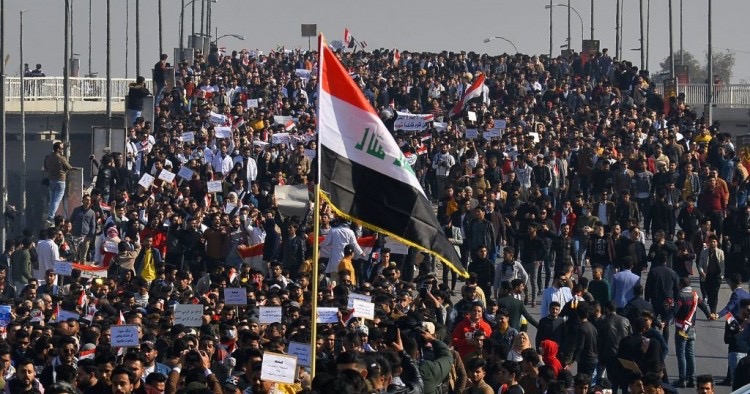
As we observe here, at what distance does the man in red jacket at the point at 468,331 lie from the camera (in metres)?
17.6

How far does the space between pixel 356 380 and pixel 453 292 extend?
16.3m

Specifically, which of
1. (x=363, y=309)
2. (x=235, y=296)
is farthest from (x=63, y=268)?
(x=363, y=309)

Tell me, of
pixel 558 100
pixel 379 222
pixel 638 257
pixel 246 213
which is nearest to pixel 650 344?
pixel 379 222

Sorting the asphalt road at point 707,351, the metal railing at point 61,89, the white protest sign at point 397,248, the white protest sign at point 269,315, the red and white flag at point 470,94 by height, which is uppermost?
the metal railing at point 61,89

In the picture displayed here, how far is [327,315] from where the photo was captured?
1706 cm

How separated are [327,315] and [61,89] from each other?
48116mm

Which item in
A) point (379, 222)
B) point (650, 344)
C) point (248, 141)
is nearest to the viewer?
point (379, 222)

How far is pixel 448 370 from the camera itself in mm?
14391

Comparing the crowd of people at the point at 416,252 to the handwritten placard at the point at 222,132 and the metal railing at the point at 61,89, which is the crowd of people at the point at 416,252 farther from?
the metal railing at the point at 61,89

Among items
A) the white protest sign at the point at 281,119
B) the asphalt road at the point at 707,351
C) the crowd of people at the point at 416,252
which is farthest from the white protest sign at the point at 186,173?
the white protest sign at the point at 281,119

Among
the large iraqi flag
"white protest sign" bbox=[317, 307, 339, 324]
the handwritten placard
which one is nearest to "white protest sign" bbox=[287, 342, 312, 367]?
the large iraqi flag

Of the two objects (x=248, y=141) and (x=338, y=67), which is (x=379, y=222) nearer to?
(x=338, y=67)

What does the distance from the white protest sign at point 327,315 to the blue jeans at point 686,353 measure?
4.57 meters

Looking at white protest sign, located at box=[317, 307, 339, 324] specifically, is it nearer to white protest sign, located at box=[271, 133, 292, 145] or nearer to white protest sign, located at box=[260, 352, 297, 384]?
white protest sign, located at box=[260, 352, 297, 384]
